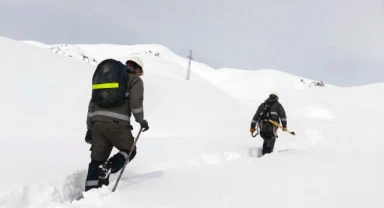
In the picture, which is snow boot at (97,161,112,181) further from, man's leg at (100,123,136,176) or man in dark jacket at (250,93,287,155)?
man in dark jacket at (250,93,287,155)

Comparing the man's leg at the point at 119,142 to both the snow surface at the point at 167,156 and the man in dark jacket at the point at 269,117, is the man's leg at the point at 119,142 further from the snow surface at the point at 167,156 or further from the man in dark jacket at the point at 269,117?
the man in dark jacket at the point at 269,117

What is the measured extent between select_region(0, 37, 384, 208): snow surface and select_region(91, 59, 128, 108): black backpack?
3.32ft

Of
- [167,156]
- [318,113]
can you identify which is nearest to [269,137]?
[167,156]

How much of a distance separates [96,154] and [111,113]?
1.75ft

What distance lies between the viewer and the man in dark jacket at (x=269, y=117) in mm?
8633

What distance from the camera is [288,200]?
13.4 ft

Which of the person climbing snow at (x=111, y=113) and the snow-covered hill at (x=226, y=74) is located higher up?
the person climbing snow at (x=111, y=113)

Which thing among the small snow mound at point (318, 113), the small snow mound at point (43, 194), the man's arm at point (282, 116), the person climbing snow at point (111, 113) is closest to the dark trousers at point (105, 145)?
the person climbing snow at point (111, 113)

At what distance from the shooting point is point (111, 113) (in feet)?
14.1

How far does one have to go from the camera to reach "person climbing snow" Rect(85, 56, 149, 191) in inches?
164

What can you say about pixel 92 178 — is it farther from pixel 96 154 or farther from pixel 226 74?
pixel 226 74

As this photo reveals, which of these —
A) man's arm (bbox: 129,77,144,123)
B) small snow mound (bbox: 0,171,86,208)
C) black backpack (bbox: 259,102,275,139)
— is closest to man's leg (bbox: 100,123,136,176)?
man's arm (bbox: 129,77,144,123)

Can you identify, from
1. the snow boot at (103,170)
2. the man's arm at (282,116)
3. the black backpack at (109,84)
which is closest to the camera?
the black backpack at (109,84)

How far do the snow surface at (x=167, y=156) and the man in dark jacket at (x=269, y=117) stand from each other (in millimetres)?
416
